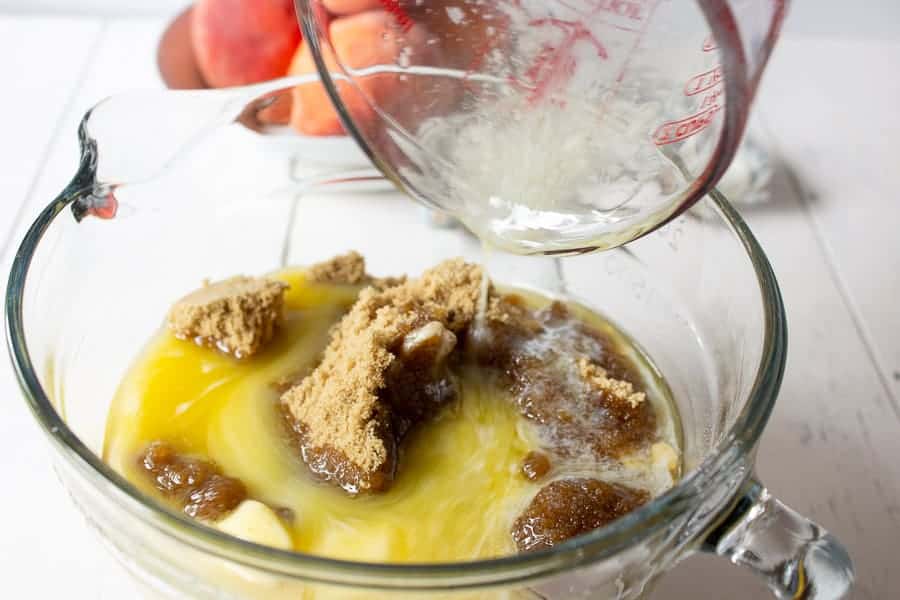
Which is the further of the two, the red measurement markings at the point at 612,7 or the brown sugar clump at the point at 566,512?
the brown sugar clump at the point at 566,512

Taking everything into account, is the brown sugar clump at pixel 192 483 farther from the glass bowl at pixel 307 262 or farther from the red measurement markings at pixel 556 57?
the red measurement markings at pixel 556 57

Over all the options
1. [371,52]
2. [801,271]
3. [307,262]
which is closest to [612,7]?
[371,52]

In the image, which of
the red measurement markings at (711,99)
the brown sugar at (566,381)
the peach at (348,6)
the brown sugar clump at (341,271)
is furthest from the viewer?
the brown sugar clump at (341,271)

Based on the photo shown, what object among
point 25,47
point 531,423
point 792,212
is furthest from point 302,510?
point 25,47

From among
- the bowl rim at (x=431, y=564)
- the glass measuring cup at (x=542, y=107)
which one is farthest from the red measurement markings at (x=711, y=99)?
the bowl rim at (x=431, y=564)

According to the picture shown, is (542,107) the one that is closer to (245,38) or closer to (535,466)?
(535,466)

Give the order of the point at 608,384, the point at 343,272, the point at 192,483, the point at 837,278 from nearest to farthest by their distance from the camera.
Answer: the point at 192,483 → the point at 608,384 → the point at 343,272 → the point at 837,278
